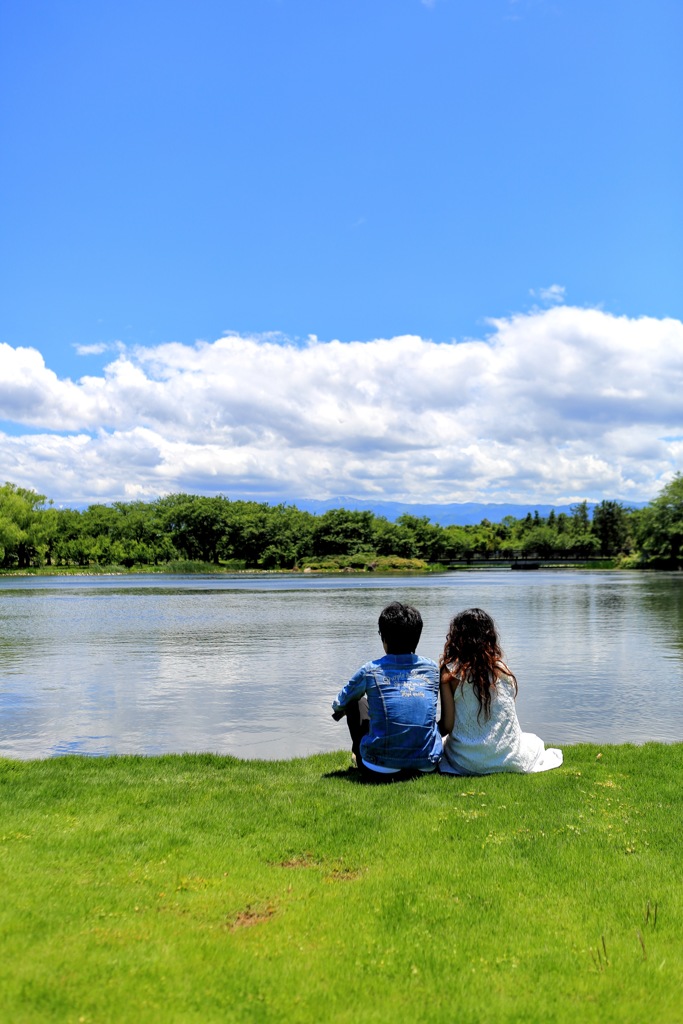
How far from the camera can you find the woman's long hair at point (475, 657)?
812 centimetres

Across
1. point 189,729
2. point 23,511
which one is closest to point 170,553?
point 23,511

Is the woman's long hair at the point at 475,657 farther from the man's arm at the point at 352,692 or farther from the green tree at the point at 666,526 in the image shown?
the green tree at the point at 666,526

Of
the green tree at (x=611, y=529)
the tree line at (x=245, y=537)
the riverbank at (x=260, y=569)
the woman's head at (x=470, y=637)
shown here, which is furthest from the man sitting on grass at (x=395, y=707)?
the green tree at (x=611, y=529)

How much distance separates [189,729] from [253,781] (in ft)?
Result: 14.8

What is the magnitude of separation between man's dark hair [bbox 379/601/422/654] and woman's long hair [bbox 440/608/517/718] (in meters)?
0.38

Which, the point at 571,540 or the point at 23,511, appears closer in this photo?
the point at 23,511

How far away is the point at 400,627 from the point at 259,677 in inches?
418

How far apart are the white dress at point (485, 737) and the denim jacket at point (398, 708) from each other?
25 centimetres

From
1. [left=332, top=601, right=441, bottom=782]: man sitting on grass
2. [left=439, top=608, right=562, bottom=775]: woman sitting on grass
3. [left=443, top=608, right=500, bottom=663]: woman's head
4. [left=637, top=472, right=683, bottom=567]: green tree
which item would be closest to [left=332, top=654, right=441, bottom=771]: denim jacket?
[left=332, top=601, right=441, bottom=782]: man sitting on grass

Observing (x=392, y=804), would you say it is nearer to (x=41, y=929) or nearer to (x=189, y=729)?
(x=41, y=929)

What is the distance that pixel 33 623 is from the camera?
33500 millimetres

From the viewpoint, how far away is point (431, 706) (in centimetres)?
800

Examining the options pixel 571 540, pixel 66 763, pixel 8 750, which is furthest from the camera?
pixel 571 540

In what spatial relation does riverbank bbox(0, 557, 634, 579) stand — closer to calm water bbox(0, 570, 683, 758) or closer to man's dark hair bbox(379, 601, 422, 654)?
calm water bbox(0, 570, 683, 758)
